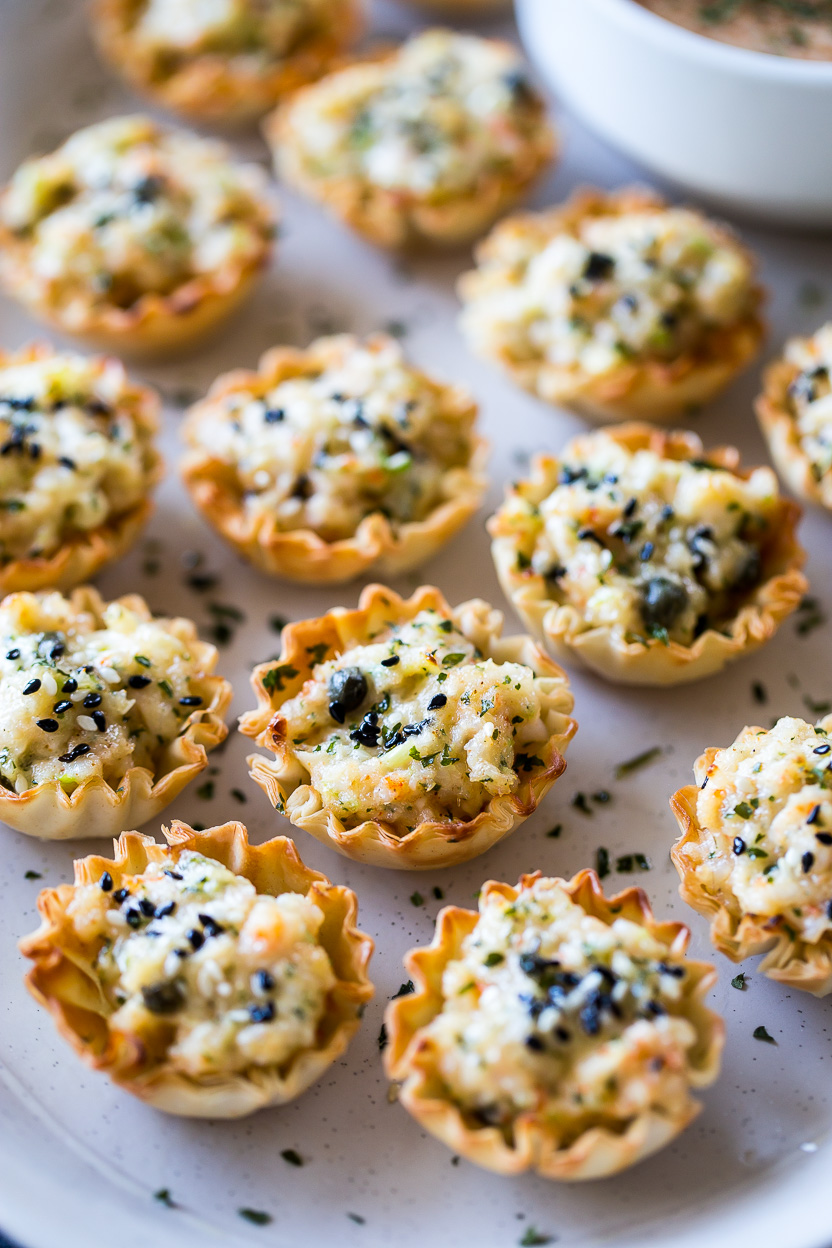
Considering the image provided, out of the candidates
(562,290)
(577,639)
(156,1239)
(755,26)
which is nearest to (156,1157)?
(156,1239)

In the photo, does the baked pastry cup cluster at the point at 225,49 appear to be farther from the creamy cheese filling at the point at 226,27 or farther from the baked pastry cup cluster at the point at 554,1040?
the baked pastry cup cluster at the point at 554,1040

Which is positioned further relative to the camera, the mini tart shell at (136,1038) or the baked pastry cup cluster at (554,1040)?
the mini tart shell at (136,1038)

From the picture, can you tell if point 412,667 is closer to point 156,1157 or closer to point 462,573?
point 462,573

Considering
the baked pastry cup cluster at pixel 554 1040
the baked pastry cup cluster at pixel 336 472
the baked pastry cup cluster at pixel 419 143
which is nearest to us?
the baked pastry cup cluster at pixel 554 1040

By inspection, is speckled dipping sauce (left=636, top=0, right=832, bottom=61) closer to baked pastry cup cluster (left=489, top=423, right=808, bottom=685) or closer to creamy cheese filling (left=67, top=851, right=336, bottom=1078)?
baked pastry cup cluster (left=489, top=423, right=808, bottom=685)

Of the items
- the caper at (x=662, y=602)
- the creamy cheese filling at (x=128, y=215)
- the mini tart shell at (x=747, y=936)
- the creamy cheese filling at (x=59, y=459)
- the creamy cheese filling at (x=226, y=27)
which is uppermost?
the creamy cheese filling at (x=226, y=27)

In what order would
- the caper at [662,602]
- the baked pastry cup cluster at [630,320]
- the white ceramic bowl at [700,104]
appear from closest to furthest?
the caper at [662,602] < the white ceramic bowl at [700,104] < the baked pastry cup cluster at [630,320]

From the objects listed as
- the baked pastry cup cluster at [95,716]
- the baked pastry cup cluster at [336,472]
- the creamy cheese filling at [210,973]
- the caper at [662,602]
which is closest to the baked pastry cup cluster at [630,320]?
the baked pastry cup cluster at [336,472]
